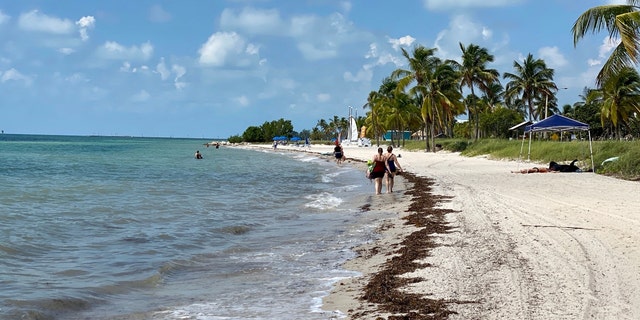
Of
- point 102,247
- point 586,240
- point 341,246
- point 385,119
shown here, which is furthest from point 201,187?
point 385,119

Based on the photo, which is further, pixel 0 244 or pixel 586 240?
pixel 0 244

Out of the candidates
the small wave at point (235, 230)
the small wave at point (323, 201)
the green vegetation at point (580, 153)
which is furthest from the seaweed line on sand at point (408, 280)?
the green vegetation at point (580, 153)

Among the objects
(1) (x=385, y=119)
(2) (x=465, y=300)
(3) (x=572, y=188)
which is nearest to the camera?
(2) (x=465, y=300)

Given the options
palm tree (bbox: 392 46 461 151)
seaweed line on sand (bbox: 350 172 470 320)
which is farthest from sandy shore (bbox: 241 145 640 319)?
palm tree (bbox: 392 46 461 151)

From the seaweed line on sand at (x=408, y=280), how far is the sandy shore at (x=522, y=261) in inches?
1.8

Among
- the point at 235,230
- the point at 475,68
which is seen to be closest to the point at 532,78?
the point at 475,68

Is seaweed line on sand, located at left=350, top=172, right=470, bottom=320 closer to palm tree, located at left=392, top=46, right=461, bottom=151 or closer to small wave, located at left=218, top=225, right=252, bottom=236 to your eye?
small wave, located at left=218, top=225, right=252, bottom=236

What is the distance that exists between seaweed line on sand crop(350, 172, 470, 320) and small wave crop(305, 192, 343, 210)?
158 inches

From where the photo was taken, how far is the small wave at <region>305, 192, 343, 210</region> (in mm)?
15995

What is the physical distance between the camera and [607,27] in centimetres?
1611

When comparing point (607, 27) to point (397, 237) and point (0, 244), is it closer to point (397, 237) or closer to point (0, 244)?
point (397, 237)

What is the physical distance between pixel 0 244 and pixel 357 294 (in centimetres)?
713

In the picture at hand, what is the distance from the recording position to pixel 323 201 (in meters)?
17.4

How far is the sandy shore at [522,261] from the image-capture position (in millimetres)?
5078
